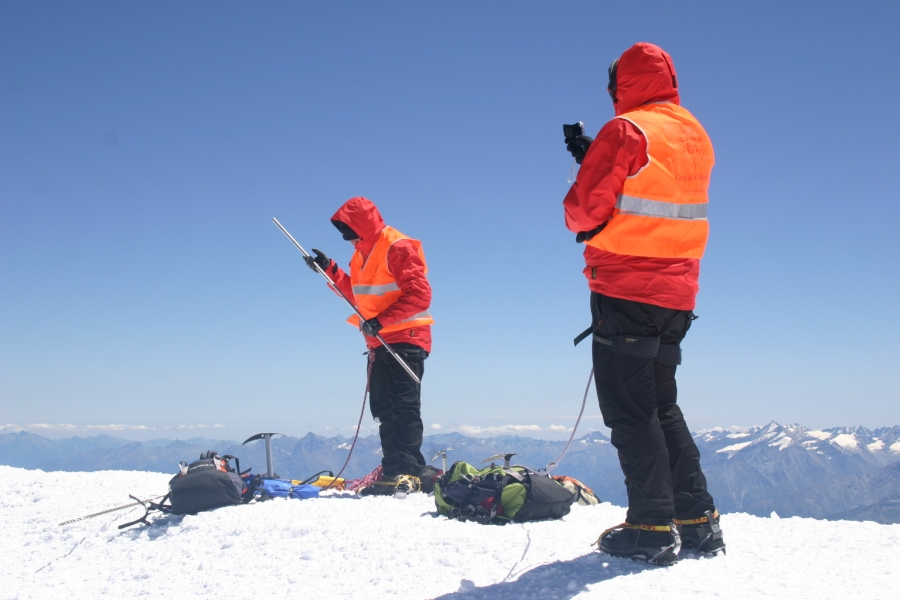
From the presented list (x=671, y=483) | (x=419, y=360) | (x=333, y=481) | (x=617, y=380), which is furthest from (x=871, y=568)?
(x=333, y=481)

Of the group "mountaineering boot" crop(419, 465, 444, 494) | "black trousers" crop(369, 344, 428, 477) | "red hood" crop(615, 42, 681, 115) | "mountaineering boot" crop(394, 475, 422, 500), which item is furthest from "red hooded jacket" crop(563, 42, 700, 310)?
"mountaineering boot" crop(419, 465, 444, 494)

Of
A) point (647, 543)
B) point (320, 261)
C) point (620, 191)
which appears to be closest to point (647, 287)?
point (620, 191)

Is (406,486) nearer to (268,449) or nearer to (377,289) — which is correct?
(268,449)

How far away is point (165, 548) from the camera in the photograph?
15.8 feet

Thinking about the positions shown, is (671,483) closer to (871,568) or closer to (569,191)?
(871,568)

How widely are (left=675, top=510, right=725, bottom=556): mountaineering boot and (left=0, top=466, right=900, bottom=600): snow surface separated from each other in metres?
0.08

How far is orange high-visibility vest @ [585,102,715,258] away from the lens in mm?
3434

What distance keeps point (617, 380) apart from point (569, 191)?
1185 millimetres

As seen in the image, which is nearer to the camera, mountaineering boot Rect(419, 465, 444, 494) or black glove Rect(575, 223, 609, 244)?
black glove Rect(575, 223, 609, 244)

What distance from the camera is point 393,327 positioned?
7.25 m

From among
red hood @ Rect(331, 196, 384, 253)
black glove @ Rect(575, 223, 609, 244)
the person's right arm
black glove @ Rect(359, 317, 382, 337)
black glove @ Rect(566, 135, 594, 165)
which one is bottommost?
black glove @ Rect(359, 317, 382, 337)

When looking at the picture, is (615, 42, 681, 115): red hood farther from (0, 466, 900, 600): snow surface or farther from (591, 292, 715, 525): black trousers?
(0, 466, 900, 600): snow surface

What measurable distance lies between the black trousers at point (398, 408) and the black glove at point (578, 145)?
3858mm

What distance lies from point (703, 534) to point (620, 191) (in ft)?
7.11
